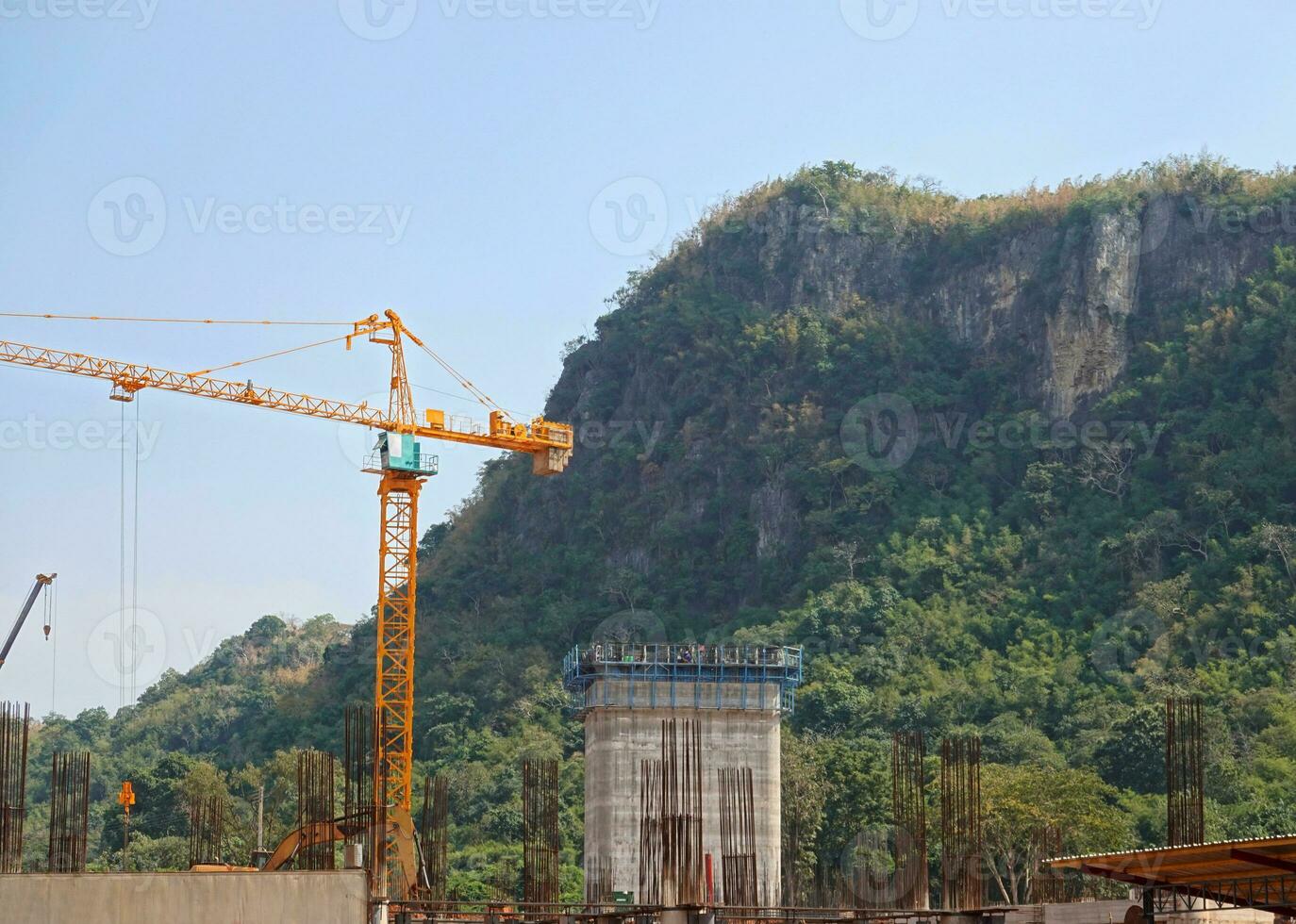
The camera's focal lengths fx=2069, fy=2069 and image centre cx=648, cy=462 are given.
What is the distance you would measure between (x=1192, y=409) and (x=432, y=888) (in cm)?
5736

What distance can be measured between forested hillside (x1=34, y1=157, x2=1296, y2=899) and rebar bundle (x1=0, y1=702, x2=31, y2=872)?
80.7 feet

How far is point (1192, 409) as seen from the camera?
9281cm

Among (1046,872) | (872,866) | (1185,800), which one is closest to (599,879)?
(1046,872)

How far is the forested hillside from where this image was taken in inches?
2987

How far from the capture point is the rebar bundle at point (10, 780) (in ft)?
125

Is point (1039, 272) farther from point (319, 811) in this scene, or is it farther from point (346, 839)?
point (346, 839)

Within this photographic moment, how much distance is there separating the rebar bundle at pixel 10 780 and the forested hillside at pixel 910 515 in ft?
80.7

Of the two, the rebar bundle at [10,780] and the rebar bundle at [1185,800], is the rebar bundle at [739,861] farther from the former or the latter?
the rebar bundle at [10,780]

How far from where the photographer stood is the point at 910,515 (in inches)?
3789

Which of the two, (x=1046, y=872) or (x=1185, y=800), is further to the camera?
(x=1046, y=872)

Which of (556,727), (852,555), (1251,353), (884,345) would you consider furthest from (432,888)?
(884,345)

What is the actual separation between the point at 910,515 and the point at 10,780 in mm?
61380

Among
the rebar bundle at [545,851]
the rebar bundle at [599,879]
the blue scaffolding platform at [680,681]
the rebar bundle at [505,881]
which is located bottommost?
the rebar bundle at [505,881]

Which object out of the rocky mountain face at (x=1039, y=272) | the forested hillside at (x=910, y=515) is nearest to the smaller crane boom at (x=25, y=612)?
the forested hillside at (x=910, y=515)
